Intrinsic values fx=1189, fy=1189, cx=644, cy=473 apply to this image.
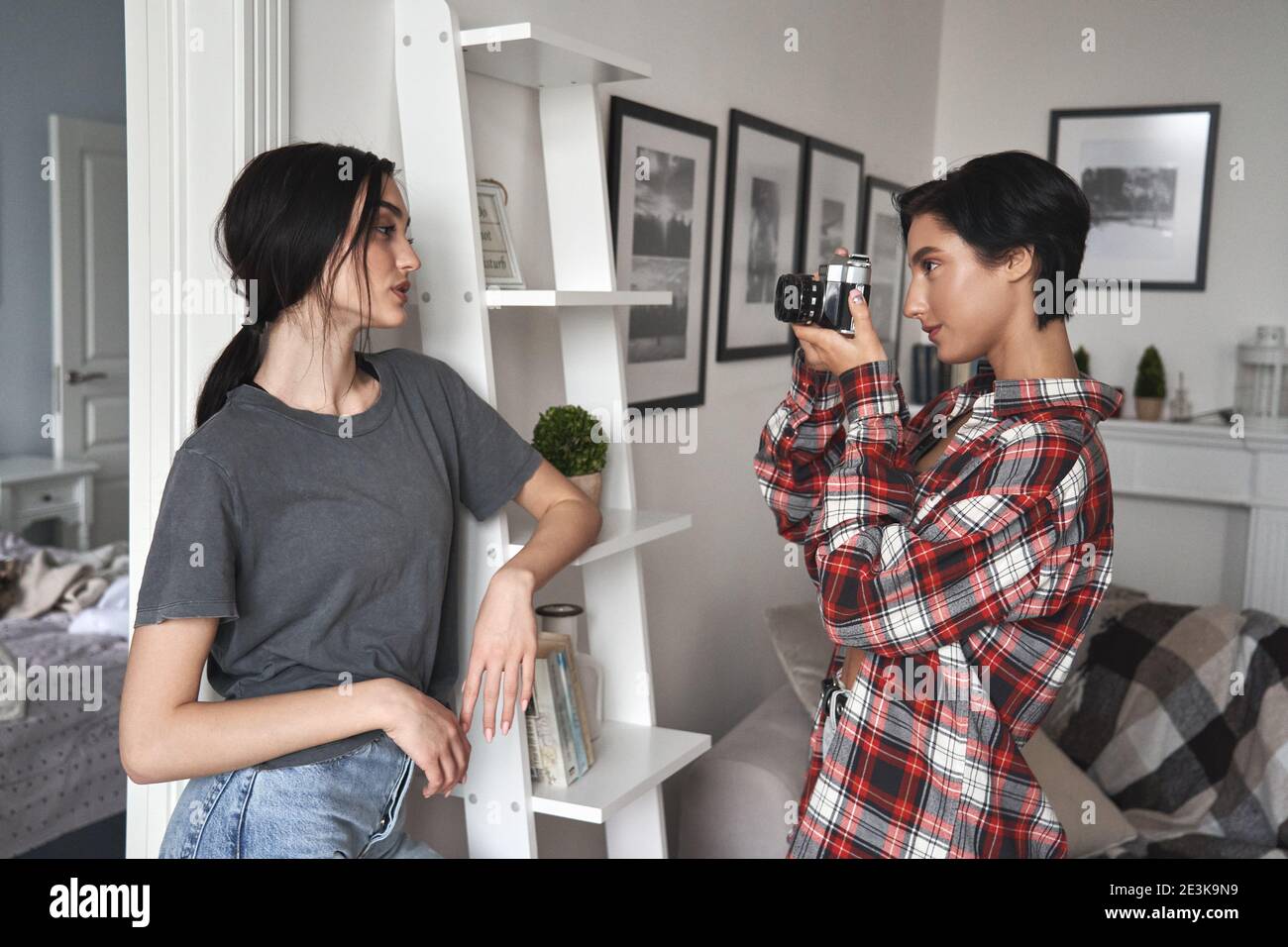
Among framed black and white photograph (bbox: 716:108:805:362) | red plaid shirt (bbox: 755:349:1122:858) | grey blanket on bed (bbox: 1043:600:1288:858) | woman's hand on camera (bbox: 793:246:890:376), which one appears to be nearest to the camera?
red plaid shirt (bbox: 755:349:1122:858)

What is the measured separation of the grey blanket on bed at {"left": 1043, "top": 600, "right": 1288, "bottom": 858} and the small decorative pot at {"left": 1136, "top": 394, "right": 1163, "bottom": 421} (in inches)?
59.2

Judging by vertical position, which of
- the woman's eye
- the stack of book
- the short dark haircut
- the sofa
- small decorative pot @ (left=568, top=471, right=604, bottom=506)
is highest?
the short dark haircut

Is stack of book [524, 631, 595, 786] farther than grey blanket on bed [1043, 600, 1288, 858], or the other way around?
grey blanket on bed [1043, 600, 1288, 858]

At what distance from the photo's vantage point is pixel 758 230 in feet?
9.67

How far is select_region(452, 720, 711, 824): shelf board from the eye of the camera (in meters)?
1.64

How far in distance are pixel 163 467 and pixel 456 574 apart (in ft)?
1.33

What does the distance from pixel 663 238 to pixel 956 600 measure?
4.29 feet

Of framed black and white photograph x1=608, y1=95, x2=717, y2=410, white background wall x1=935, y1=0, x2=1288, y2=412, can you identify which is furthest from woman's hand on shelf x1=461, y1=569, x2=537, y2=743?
white background wall x1=935, y1=0, x2=1288, y2=412

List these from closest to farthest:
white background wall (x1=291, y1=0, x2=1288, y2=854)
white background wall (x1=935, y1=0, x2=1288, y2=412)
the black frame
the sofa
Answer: white background wall (x1=291, y1=0, x2=1288, y2=854), the sofa, the black frame, white background wall (x1=935, y1=0, x2=1288, y2=412)

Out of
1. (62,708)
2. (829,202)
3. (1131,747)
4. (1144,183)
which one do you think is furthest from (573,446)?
(1144,183)

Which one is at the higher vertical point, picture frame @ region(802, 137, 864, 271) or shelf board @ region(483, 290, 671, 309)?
picture frame @ region(802, 137, 864, 271)

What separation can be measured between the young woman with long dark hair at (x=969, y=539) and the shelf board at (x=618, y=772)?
0.29m

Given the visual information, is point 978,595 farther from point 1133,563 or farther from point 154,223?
point 1133,563

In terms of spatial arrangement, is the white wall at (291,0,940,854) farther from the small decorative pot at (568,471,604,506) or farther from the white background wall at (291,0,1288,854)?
the small decorative pot at (568,471,604,506)
